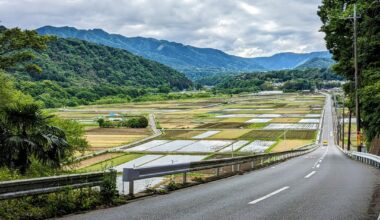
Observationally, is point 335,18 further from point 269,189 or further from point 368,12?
point 269,189

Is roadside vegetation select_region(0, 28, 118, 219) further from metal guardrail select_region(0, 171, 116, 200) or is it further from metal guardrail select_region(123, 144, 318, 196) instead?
metal guardrail select_region(123, 144, 318, 196)

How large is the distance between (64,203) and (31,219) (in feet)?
3.11

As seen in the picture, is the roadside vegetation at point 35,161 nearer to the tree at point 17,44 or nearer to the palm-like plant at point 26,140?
the palm-like plant at point 26,140

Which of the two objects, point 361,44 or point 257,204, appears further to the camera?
point 361,44

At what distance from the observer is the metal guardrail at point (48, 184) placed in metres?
8.16

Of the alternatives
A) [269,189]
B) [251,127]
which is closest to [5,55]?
[269,189]

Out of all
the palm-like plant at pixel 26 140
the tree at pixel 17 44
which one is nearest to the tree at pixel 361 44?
the tree at pixel 17 44

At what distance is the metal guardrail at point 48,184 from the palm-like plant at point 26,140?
4.08m

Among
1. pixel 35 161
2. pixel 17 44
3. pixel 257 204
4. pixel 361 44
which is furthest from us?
pixel 361 44

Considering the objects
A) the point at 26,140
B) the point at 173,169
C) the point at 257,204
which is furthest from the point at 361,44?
the point at 26,140

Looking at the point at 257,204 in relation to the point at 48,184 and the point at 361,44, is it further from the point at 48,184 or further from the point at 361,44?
the point at 361,44

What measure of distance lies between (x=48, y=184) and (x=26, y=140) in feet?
16.6

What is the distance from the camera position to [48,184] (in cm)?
912

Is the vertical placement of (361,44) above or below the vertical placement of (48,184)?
above
